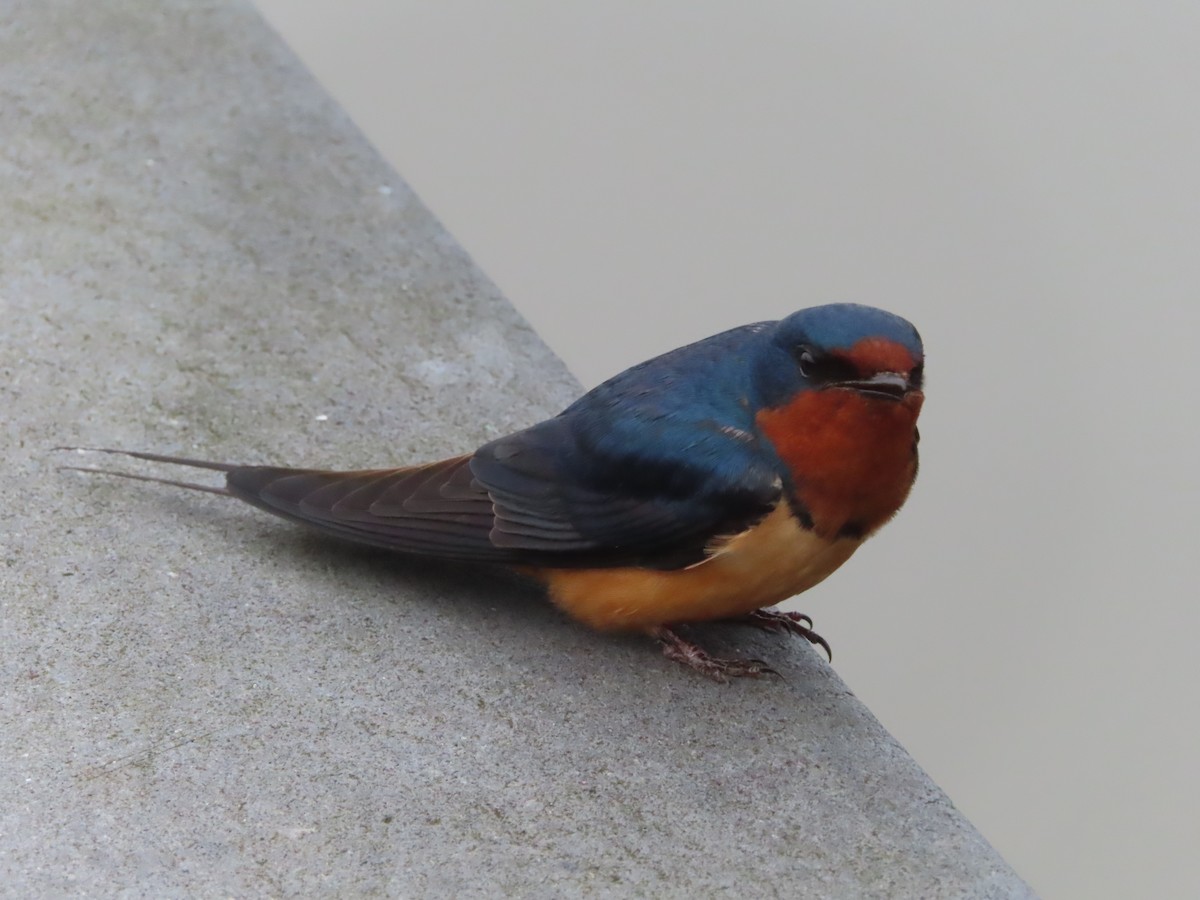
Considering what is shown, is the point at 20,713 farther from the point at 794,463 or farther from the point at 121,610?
the point at 794,463

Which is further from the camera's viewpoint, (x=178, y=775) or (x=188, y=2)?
(x=188, y=2)

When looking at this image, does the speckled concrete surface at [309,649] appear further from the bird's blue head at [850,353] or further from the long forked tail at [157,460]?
the bird's blue head at [850,353]

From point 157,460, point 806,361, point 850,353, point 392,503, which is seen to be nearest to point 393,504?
point 392,503

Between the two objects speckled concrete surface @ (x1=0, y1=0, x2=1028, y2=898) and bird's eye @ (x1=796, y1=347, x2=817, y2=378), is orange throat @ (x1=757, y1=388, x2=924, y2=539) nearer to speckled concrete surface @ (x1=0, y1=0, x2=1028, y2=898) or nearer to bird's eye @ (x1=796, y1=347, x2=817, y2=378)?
bird's eye @ (x1=796, y1=347, x2=817, y2=378)

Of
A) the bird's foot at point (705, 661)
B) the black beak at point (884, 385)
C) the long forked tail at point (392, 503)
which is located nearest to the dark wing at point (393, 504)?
the long forked tail at point (392, 503)

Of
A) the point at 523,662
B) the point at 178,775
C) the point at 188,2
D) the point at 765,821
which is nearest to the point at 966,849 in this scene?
the point at 765,821

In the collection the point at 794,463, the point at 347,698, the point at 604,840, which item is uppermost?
the point at 794,463

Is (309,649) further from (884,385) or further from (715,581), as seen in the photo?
(884,385)
